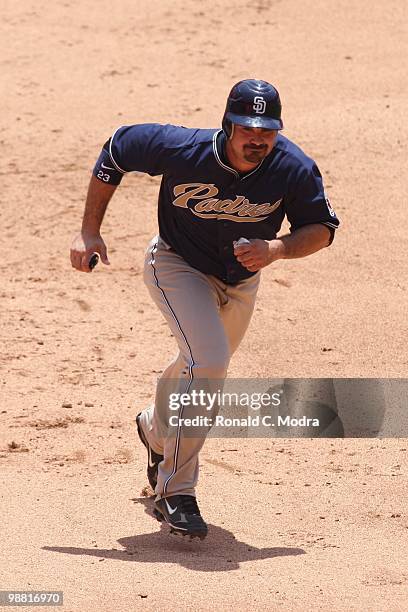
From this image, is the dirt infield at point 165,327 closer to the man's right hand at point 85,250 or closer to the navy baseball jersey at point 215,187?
the man's right hand at point 85,250

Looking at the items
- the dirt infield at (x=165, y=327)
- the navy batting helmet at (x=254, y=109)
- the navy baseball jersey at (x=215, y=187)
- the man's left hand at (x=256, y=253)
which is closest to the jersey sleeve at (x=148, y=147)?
the navy baseball jersey at (x=215, y=187)

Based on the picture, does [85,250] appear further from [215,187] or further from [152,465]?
[152,465]

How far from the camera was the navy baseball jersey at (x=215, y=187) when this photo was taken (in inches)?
229

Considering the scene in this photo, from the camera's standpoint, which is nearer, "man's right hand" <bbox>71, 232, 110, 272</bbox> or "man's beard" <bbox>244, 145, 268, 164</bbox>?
"man's beard" <bbox>244, 145, 268, 164</bbox>

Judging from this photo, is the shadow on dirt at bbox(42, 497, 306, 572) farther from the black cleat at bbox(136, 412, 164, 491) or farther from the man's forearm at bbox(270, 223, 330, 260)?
the man's forearm at bbox(270, 223, 330, 260)

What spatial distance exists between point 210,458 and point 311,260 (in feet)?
10.3

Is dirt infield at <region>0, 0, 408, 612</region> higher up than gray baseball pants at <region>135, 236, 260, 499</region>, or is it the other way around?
gray baseball pants at <region>135, 236, 260, 499</region>

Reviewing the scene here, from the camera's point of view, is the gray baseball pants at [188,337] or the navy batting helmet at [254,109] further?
the gray baseball pants at [188,337]

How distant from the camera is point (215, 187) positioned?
230 inches

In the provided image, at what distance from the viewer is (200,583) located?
526 cm

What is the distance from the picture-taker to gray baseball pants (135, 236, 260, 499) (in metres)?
5.78

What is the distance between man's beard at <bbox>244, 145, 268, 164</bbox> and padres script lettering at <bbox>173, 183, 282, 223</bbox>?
0.21m

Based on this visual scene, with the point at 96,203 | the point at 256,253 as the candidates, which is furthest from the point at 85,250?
the point at 256,253

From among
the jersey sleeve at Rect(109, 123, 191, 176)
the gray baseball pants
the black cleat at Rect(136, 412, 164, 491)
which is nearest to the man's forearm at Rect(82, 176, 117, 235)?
the jersey sleeve at Rect(109, 123, 191, 176)
